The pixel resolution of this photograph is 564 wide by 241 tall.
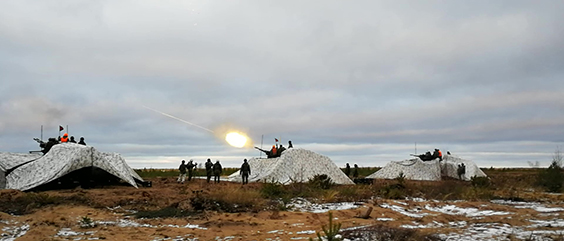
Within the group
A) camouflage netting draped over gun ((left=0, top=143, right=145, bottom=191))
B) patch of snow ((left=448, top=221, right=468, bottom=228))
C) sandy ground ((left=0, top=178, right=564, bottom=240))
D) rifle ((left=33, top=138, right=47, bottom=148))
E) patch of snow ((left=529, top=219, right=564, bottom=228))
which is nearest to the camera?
sandy ground ((left=0, top=178, right=564, bottom=240))

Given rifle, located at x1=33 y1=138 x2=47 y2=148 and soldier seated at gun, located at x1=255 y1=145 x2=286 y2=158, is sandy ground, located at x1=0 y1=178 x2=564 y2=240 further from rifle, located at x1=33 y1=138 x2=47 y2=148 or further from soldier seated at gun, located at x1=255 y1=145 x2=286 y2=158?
soldier seated at gun, located at x1=255 y1=145 x2=286 y2=158

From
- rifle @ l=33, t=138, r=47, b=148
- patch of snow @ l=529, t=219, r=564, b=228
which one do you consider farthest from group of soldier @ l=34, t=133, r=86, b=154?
patch of snow @ l=529, t=219, r=564, b=228

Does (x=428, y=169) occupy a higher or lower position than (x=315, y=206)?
higher

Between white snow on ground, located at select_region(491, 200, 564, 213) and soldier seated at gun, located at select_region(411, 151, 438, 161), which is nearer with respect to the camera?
white snow on ground, located at select_region(491, 200, 564, 213)

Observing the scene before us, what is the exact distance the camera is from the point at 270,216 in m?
11.2

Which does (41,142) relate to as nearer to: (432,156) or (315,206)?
(315,206)

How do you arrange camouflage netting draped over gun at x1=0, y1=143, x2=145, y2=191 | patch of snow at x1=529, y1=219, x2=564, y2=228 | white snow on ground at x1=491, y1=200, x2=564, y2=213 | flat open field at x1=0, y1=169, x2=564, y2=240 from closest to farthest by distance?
flat open field at x1=0, y1=169, x2=564, y2=240
patch of snow at x1=529, y1=219, x2=564, y2=228
white snow on ground at x1=491, y1=200, x2=564, y2=213
camouflage netting draped over gun at x1=0, y1=143, x2=145, y2=191

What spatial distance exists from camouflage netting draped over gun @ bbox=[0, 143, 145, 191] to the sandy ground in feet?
15.4

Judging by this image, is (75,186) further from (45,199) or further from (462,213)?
(462,213)

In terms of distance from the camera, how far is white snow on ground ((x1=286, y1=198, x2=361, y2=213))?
12.5m

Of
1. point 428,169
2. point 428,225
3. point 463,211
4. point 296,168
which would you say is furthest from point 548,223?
point 428,169

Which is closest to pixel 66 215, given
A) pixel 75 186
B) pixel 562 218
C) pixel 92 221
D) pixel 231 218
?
pixel 92 221

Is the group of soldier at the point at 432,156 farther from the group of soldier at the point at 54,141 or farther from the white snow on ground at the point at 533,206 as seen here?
the group of soldier at the point at 54,141

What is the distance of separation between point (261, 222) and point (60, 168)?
10.9 m
